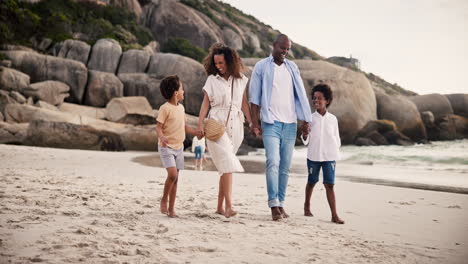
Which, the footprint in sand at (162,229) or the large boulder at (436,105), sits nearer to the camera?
the footprint in sand at (162,229)

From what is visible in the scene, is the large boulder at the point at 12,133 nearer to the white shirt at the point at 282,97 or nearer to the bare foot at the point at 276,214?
the white shirt at the point at 282,97

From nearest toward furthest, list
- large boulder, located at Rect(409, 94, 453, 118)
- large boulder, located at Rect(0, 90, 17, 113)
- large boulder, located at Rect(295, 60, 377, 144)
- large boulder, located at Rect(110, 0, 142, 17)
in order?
large boulder, located at Rect(0, 90, 17, 113), large boulder, located at Rect(295, 60, 377, 144), large boulder, located at Rect(409, 94, 453, 118), large boulder, located at Rect(110, 0, 142, 17)

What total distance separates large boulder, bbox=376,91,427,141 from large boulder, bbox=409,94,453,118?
3.76 meters

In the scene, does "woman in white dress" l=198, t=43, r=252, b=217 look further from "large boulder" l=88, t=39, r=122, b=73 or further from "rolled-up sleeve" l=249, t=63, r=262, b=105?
"large boulder" l=88, t=39, r=122, b=73

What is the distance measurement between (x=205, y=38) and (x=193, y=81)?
23.5m

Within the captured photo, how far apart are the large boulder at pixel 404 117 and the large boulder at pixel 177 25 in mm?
23888

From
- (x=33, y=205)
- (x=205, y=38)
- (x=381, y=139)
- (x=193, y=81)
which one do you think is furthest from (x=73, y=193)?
(x=205, y=38)

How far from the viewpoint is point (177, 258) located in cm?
259

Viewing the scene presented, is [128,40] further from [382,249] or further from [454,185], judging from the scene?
[382,249]

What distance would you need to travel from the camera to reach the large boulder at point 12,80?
19.4 meters

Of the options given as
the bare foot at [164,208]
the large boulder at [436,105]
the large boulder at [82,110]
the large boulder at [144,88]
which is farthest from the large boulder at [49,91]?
the large boulder at [436,105]

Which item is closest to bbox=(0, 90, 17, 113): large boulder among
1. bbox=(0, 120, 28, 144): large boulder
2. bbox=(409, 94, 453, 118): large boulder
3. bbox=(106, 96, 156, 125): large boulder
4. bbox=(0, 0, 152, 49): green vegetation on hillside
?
→ bbox=(0, 120, 28, 144): large boulder

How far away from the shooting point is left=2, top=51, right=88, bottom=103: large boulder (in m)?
21.9

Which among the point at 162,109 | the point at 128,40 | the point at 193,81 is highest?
the point at 128,40
